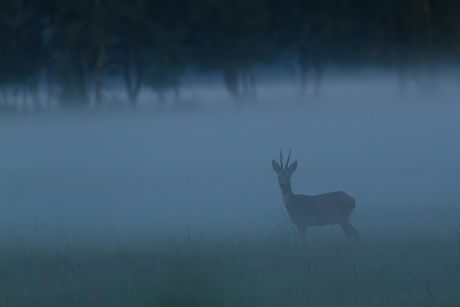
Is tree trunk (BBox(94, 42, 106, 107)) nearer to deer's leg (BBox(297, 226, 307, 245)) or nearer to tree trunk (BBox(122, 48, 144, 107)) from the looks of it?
tree trunk (BBox(122, 48, 144, 107))

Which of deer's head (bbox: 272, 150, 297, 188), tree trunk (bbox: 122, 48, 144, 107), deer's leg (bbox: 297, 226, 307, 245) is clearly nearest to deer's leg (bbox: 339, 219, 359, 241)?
deer's leg (bbox: 297, 226, 307, 245)

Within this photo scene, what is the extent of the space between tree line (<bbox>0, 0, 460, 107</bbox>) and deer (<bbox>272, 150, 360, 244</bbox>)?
114 cm

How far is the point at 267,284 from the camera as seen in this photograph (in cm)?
446

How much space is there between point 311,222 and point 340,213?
1.34 feet

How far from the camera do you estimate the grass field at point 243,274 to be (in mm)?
4164

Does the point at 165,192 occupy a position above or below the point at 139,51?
below

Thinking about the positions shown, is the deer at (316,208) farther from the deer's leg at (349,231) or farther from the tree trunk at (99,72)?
the tree trunk at (99,72)

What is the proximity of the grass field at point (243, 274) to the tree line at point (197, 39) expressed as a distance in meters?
1.88

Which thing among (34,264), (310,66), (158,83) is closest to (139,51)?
(158,83)

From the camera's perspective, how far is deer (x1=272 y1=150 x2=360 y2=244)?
6.11m

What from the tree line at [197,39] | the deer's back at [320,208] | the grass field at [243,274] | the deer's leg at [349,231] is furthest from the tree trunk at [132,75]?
the deer's leg at [349,231]

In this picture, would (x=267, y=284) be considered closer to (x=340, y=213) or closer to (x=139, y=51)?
(x=340, y=213)

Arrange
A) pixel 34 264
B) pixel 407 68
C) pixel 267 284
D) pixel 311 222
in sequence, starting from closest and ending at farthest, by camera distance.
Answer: pixel 267 284, pixel 34 264, pixel 311 222, pixel 407 68

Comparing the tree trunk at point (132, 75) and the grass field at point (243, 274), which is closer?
the grass field at point (243, 274)
